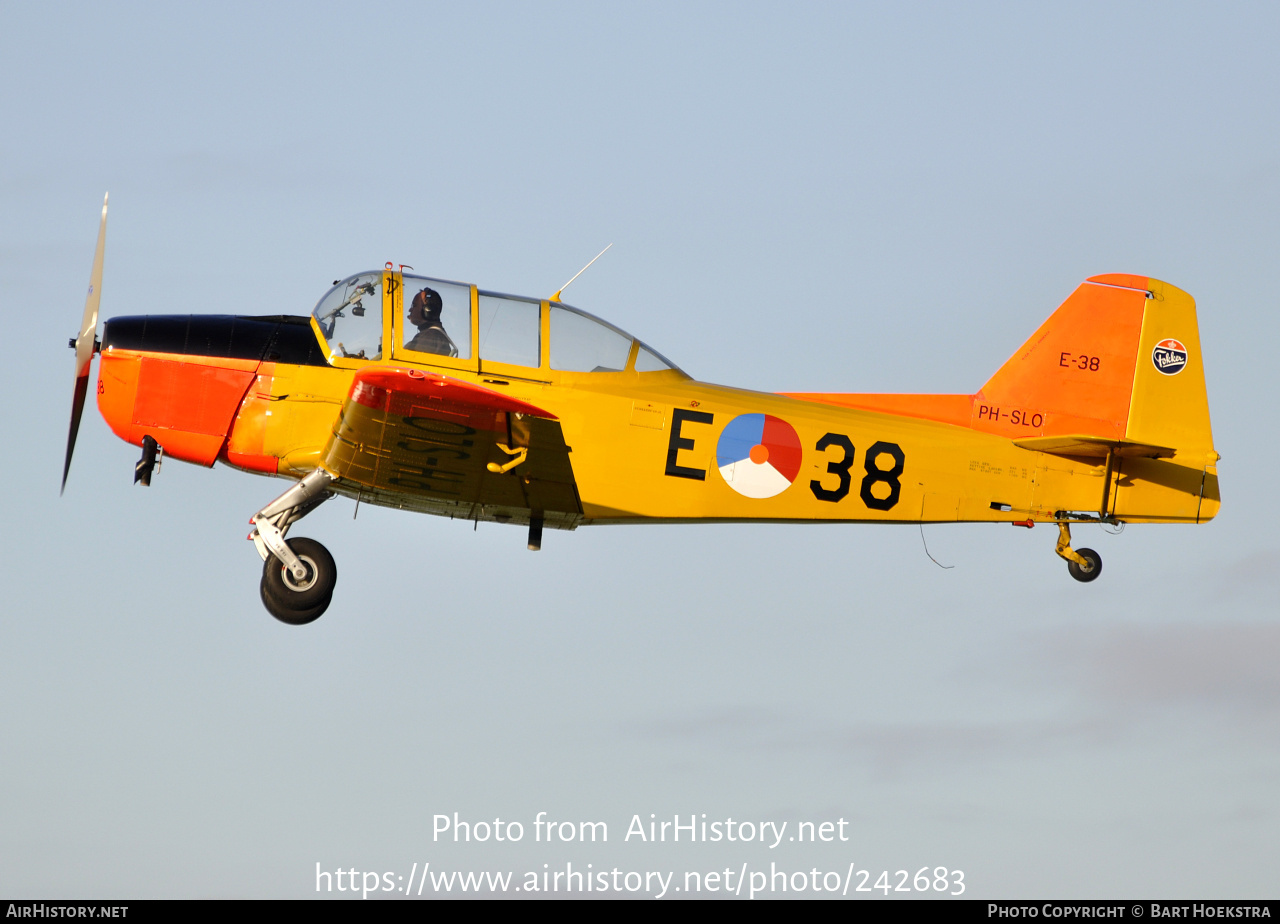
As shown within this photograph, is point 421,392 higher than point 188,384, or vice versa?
point 421,392

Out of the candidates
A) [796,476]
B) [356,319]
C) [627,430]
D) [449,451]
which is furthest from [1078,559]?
[356,319]

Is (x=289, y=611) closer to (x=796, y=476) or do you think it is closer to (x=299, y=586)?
(x=299, y=586)

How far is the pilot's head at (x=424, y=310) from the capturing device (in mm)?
11453

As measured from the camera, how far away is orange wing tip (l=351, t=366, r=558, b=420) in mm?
9984

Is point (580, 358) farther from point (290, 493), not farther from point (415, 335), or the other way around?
point (290, 493)

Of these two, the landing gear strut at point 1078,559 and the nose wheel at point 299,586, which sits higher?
the landing gear strut at point 1078,559

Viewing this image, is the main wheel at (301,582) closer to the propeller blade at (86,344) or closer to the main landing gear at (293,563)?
the main landing gear at (293,563)

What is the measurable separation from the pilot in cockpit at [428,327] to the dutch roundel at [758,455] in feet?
7.89

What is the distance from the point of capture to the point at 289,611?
11.6 meters

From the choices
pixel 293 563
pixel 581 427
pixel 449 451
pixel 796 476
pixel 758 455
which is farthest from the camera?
pixel 796 476

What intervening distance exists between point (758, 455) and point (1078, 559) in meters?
3.05

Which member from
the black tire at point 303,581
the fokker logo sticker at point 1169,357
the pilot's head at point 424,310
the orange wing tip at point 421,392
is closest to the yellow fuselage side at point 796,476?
the pilot's head at point 424,310

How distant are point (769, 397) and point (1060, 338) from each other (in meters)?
2.99

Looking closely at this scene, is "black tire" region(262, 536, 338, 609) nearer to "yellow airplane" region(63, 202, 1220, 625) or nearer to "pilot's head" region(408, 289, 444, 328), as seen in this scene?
"yellow airplane" region(63, 202, 1220, 625)
